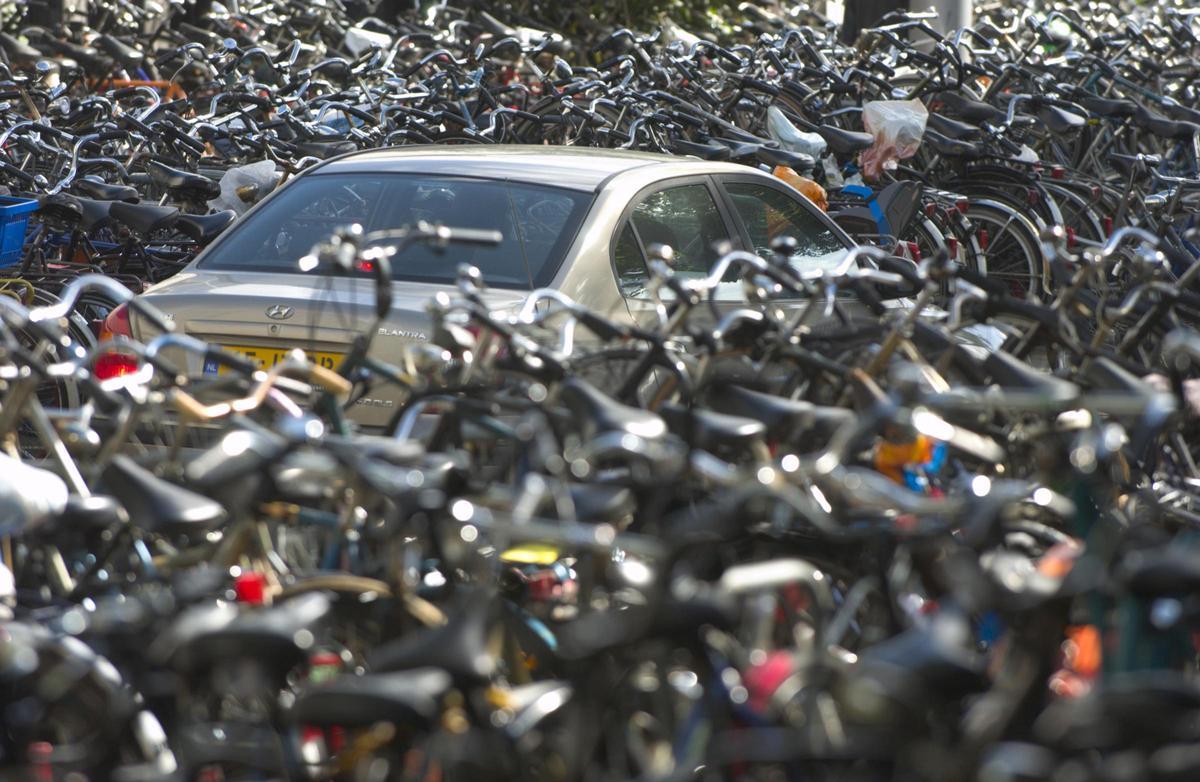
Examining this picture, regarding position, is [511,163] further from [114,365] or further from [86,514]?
[86,514]

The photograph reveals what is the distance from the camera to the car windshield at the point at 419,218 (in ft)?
17.8

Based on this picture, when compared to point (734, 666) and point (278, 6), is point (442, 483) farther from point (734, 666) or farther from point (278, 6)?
point (278, 6)

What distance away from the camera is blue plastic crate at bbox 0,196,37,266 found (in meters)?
7.01

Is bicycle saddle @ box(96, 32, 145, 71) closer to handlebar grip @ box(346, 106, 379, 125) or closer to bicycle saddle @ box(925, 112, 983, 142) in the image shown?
handlebar grip @ box(346, 106, 379, 125)

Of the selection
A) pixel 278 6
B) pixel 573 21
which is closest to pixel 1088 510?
pixel 278 6

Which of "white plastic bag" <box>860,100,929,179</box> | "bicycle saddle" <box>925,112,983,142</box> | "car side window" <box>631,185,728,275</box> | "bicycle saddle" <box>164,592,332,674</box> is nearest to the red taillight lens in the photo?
"car side window" <box>631,185,728,275</box>

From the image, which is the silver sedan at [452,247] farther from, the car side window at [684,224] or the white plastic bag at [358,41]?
the white plastic bag at [358,41]

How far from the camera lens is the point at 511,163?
583 centimetres

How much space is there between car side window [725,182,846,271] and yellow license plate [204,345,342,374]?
5.97 ft

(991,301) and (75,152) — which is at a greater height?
(991,301)

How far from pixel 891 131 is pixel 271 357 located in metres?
5.16

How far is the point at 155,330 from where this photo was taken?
17.8ft

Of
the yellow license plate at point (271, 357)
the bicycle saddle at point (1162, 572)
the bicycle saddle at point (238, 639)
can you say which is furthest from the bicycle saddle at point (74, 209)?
the bicycle saddle at point (1162, 572)

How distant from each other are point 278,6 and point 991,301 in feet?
43.7
